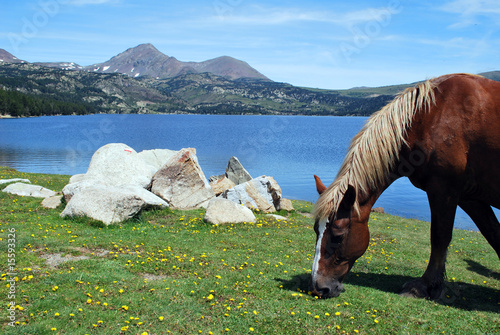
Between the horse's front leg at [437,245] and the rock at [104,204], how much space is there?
31.9 feet

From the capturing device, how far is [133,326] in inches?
239

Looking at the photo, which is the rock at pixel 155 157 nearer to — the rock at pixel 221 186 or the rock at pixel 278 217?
the rock at pixel 221 186

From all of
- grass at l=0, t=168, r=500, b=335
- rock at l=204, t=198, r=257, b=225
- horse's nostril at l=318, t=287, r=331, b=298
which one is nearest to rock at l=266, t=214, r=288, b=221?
rock at l=204, t=198, r=257, b=225

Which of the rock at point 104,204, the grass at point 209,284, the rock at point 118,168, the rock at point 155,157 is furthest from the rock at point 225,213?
the rock at point 155,157

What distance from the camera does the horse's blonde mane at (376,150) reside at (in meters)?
6.89

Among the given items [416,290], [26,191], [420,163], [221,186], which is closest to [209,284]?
[416,290]

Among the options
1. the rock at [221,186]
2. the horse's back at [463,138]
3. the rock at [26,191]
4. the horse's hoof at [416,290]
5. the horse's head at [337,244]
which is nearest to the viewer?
the horse's head at [337,244]

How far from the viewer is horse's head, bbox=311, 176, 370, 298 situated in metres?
6.76

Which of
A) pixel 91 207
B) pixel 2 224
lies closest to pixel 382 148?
pixel 91 207

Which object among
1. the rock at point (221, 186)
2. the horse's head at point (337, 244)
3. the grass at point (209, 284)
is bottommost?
the rock at point (221, 186)

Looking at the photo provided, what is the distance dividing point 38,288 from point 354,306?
6.27m

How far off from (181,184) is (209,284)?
31.9ft

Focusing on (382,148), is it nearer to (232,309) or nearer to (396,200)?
(232,309)

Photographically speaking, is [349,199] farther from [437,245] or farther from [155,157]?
[155,157]
